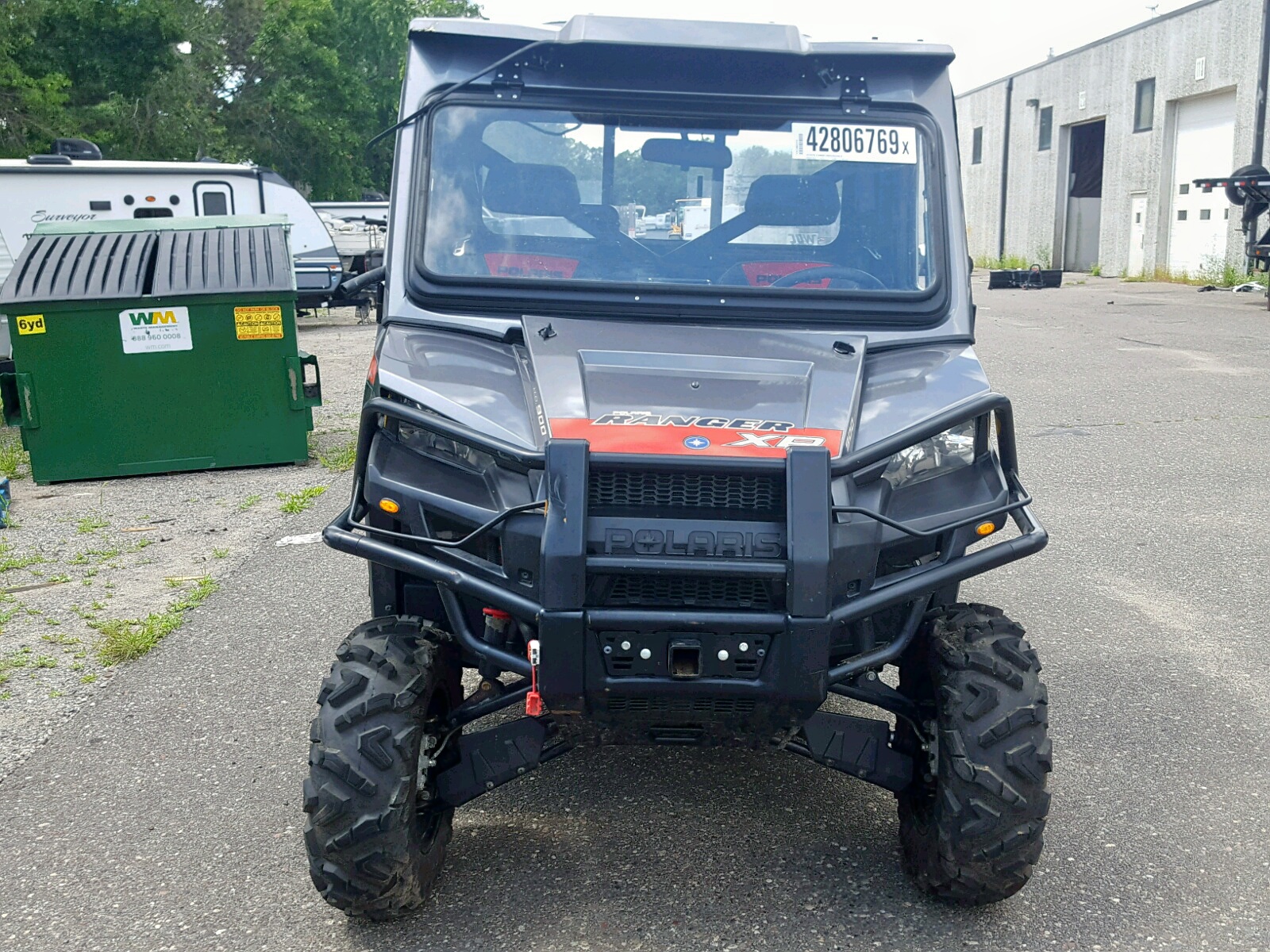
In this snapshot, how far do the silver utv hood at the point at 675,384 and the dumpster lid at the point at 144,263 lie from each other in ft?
18.1

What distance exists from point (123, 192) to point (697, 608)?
15.7 metres

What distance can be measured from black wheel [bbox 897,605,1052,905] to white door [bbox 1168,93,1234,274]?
2932 centimetres

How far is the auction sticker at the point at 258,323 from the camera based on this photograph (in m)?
8.85

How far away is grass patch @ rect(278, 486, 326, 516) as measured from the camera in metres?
8.06

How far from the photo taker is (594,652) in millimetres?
2881

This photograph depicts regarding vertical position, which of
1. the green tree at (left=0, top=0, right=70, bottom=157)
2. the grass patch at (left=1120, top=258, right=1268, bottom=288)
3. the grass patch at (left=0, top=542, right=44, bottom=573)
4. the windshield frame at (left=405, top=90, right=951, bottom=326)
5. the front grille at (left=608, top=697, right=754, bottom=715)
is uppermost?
the green tree at (left=0, top=0, right=70, bottom=157)

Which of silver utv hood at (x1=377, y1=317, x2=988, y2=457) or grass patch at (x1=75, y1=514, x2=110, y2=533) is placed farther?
grass patch at (x1=75, y1=514, x2=110, y2=533)

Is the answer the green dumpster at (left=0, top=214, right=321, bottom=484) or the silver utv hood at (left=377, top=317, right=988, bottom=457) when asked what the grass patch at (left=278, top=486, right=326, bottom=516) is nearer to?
the green dumpster at (left=0, top=214, right=321, bottom=484)

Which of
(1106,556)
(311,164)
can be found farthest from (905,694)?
(311,164)

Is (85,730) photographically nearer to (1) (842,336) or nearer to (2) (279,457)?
(1) (842,336)

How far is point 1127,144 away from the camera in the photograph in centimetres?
3456

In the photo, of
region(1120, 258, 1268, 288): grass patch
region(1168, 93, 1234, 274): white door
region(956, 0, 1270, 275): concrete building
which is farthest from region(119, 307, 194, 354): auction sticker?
region(1168, 93, 1234, 274): white door

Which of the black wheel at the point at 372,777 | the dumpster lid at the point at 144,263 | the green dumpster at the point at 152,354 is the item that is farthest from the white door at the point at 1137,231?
the black wheel at the point at 372,777

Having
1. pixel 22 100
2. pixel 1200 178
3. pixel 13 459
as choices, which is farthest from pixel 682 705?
pixel 1200 178
